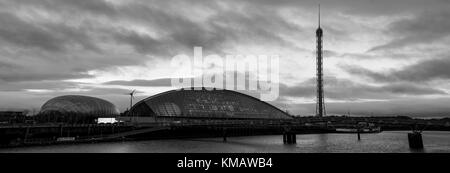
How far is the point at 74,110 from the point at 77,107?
1.74 metres

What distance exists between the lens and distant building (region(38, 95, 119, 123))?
15062cm

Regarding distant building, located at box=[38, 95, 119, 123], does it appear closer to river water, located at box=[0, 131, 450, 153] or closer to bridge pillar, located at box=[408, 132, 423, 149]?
river water, located at box=[0, 131, 450, 153]

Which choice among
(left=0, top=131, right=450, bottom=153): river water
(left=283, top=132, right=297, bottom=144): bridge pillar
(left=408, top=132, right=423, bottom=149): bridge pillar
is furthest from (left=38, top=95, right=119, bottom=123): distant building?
(left=408, top=132, right=423, bottom=149): bridge pillar

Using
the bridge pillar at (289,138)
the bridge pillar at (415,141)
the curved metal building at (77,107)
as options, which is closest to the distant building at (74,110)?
the curved metal building at (77,107)

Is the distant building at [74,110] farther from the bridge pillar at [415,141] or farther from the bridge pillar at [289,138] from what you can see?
the bridge pillar at [415,141]

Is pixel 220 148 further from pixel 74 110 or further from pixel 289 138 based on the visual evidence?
pixel 74 110

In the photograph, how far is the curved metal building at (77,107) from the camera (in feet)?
499

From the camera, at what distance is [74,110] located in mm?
152750

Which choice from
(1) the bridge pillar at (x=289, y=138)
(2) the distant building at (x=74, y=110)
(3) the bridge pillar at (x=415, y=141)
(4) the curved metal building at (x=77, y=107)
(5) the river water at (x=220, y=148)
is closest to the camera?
(5) the river water at (x=220, y=148)
